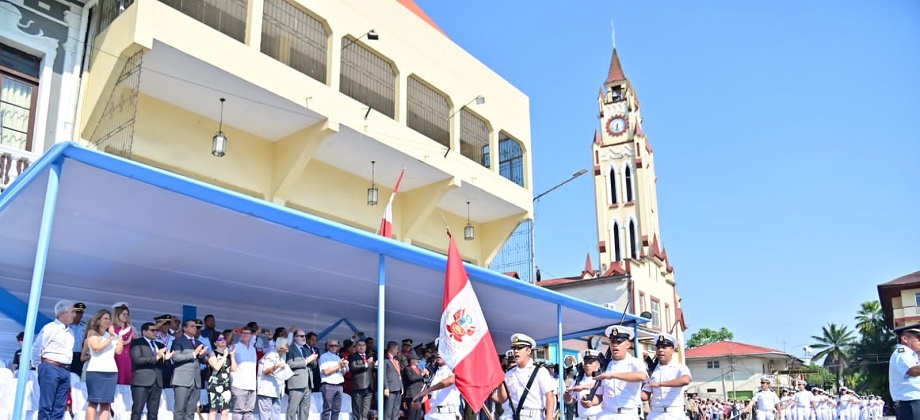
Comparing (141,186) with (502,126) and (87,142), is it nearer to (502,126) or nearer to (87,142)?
(87,142)

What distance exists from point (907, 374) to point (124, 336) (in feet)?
31.6

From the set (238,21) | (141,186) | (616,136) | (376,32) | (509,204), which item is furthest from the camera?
(616,136)

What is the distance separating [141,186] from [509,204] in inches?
567

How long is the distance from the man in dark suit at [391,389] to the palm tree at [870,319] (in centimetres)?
6110

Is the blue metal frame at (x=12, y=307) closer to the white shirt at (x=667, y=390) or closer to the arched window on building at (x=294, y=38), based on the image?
the arched window on building at (x=294, y=38)

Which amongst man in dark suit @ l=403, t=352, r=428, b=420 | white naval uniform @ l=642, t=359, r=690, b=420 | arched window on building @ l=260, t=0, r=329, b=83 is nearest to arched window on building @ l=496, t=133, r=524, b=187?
arched window on building @ l=260, t=0, r=329, b=83

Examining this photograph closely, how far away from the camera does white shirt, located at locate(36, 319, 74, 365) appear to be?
7.91 metres

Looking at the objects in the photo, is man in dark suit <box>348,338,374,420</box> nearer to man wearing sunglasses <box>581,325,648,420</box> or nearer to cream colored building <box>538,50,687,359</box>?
man wearing sunglasses <box>581,325,648,420</box>

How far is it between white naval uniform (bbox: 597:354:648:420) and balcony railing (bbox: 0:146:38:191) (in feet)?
33.6

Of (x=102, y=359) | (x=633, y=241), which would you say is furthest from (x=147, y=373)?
(x=633, y=241)

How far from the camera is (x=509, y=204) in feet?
68.9

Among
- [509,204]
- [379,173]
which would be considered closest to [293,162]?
[379,173]

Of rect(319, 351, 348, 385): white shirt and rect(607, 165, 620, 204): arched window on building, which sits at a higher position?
rect(607, 165, 620, 204): arched window on building

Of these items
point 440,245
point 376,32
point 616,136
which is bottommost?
point 440,245
